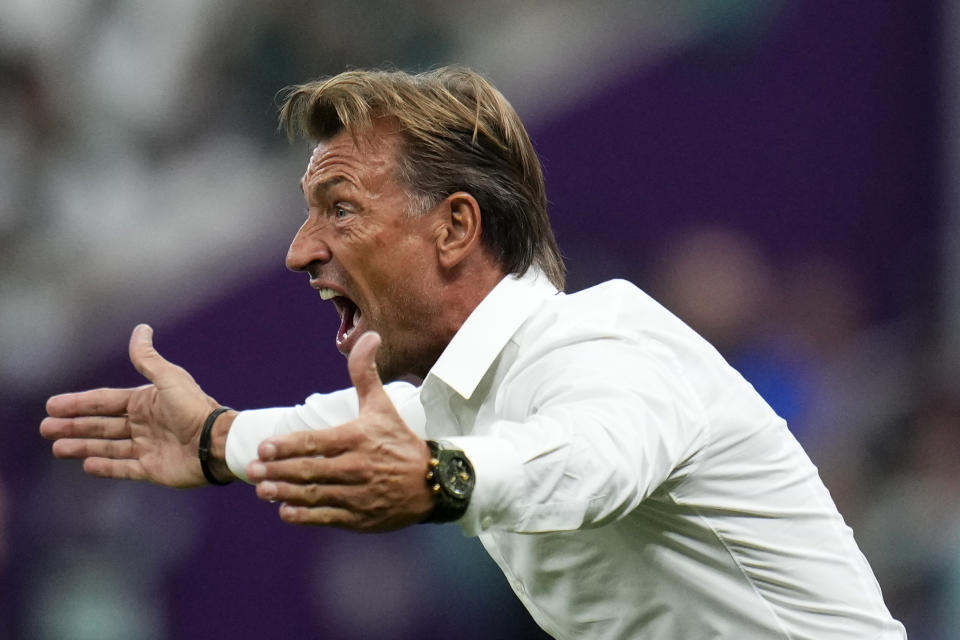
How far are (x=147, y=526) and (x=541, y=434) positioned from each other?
2960 millimetres

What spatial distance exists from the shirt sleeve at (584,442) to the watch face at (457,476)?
13 mm

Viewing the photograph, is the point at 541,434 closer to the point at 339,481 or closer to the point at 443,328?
the point at 339,481

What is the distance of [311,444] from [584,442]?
356 millimetres

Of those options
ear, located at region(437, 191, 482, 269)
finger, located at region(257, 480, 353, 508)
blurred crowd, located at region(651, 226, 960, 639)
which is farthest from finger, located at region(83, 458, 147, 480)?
blurred crowd, located at region(651, 226, 960, 639)

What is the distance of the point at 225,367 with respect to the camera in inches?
176

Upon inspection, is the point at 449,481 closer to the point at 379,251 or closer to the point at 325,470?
the point at 325,470

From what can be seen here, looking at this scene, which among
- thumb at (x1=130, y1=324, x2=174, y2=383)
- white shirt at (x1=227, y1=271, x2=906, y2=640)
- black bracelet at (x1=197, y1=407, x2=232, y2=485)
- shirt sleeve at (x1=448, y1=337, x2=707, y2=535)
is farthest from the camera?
black bracelet at (x1=197, y1=407, x2=232, y2=485)

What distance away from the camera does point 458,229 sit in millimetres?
2469

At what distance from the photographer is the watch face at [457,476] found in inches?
60.4

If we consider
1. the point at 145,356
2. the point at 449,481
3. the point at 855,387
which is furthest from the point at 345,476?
the point at 855,387

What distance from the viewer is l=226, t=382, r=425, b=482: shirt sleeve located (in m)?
2.42

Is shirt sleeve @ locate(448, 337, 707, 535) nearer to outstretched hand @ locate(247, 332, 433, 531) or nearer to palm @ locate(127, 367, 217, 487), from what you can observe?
outstretched hand @ locate(247, 332, 433, 531)

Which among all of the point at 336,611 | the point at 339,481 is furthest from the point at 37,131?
the point at 339,481

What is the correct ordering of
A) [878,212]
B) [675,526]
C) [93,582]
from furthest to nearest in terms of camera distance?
[878,212], [93,582], [675,526]
